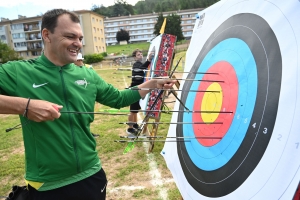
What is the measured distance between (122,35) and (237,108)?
57550 millimetres

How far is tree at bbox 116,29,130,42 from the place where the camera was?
5597 centimetres

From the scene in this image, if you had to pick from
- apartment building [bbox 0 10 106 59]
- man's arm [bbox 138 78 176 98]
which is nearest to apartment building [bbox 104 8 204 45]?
apartment building [bbox 0 10 106 59]

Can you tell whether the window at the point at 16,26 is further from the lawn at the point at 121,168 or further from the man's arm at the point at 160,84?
the man's arm at the point at 160,84

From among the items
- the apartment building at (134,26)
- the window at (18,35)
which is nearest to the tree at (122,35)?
the apartment building at (134,26)

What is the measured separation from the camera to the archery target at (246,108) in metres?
0.83

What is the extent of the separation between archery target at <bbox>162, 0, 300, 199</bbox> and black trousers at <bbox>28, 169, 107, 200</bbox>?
1.66ft

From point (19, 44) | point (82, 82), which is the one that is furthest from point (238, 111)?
point (19, 44)

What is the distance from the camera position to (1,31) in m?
40.2

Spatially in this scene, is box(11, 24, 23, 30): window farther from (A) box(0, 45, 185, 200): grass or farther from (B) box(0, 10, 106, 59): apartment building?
(A) box(0, 45, 185, 200): grass

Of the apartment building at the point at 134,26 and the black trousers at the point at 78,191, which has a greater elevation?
the apartment building at the point at 134,26

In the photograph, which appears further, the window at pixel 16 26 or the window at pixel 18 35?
the window at pixel 18 35

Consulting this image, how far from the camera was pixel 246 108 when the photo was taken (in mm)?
1063

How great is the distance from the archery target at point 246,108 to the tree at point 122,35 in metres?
56.8

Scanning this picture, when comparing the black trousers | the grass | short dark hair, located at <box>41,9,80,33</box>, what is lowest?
the grass
